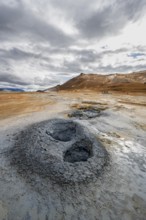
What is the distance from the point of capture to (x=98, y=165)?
15.8 feet

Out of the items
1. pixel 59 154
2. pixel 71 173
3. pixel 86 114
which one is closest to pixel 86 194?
pixel 71 173

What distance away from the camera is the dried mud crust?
4473 millimetres

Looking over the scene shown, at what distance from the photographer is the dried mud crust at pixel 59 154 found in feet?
14.7

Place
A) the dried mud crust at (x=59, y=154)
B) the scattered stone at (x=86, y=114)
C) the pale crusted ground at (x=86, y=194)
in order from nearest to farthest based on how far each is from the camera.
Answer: the pale crusted ground at (x=86, y=194), the dried mud crust at (x=59, y=154), the scattered stone at (x=86, y=114)

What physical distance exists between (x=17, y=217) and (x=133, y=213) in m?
2.09

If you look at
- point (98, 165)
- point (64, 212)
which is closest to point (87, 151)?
point (98, 165)

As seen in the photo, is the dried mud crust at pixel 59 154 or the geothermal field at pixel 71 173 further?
the dried mud crust at pixel 59 154

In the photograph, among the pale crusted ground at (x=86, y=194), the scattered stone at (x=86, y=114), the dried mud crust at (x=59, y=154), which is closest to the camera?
the pale crusted ground at (x=86, y=194)

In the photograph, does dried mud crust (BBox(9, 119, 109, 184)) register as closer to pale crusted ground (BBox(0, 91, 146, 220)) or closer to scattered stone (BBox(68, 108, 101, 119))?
pale crusted ground (BBox(0, 91, 146, 220))

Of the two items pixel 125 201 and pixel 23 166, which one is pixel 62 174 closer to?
pixel 23 166

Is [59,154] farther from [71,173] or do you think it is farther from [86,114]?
[86,114]

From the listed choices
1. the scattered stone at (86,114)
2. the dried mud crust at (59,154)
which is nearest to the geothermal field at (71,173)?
the dried mud crust at (59,154)

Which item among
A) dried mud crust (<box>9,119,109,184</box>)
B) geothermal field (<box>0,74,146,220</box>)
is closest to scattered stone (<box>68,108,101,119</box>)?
geothermal field (<box>0,74,146,220</box>)

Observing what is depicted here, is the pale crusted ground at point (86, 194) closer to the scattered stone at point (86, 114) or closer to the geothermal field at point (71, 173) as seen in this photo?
the geothermal field at point (71, 173)
